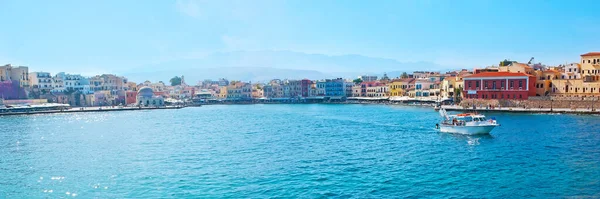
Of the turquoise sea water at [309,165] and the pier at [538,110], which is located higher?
the pier at [538,110]

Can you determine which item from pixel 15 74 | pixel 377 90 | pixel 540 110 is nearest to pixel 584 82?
pixel 540 110

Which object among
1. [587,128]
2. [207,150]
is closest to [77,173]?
[207,150]

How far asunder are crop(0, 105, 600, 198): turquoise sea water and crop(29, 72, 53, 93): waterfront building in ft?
201

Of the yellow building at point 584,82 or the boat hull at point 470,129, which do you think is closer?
the boat hull at point 470,129

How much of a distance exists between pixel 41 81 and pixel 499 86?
85.2 meters

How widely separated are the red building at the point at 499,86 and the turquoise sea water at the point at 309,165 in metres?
24.2

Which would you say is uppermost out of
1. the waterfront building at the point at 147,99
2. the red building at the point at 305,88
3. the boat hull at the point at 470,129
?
the red building at the point at 305,88

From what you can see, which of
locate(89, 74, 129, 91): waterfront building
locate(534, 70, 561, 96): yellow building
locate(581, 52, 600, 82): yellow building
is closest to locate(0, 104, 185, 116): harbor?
locate(89, 74, 129, 91): waterfront building

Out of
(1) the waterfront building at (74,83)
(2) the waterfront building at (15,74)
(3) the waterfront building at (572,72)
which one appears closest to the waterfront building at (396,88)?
(3) the waterfront building at (572,72)

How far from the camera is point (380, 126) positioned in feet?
148

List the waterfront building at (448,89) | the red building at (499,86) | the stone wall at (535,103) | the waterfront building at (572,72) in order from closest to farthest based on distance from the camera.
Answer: the stone wall at (535,103) < the red building at (499,86) < the waterfront building at (572,72) < the waterfront building at (448,89)

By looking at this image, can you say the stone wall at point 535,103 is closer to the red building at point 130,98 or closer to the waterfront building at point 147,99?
the waterfront building at point 147,99

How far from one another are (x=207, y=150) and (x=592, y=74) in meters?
57.0

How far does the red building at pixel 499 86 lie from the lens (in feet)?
211
